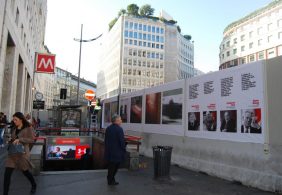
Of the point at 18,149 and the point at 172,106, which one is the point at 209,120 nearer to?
the point at 172,106

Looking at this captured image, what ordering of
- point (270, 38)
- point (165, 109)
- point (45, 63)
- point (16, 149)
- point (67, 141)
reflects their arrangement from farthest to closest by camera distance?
point (270, 38) → point (45, 63) → point (67, 141) → point (165, 109) → point (16, 149)

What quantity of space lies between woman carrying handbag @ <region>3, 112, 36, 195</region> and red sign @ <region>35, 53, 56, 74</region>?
18.9 meters

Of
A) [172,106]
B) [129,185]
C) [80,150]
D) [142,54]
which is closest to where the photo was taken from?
[129,185]

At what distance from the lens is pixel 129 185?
25.4 ft

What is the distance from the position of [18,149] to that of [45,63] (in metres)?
20.3

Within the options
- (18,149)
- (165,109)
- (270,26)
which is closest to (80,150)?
(165,109)

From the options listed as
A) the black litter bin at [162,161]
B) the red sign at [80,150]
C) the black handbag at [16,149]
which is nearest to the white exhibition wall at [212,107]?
the black litter bin at [162,161]

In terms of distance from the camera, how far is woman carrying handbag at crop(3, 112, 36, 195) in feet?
20.7

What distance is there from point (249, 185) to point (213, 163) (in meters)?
1.55

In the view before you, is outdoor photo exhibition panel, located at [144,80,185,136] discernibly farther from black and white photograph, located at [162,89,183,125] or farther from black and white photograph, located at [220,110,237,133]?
black and white photograph, located at [220,110,237,133]

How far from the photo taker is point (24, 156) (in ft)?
21.2

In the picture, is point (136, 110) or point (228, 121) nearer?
point (228, 121)

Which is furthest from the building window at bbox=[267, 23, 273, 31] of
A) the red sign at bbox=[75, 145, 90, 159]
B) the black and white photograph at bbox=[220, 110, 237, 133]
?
the black and white photograph at bbox=[220, 110, 237, 133]

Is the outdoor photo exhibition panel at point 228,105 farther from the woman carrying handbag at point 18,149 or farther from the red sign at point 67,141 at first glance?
the red sign at point 67,141
